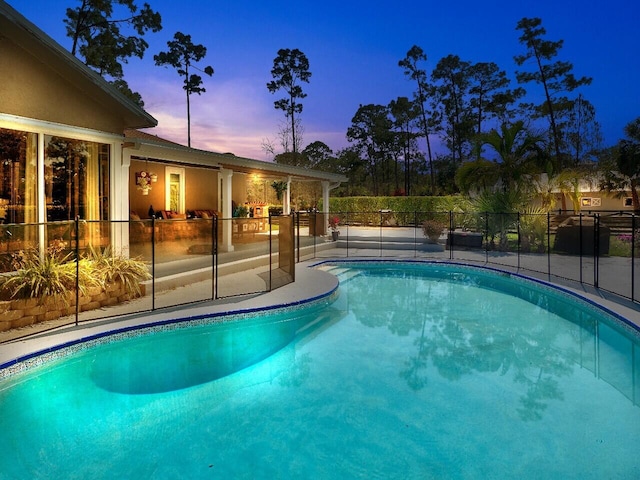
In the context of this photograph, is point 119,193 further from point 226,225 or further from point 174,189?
point 174,189

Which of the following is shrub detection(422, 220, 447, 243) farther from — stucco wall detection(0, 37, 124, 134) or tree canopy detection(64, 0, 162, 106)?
tree canopy detection(64, 0, 162, 106)

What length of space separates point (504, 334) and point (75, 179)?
322 inches

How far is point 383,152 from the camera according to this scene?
4450 cm

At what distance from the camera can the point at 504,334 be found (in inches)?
303

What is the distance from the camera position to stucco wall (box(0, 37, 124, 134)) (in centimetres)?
730

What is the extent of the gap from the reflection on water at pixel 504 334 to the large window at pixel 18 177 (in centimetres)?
613

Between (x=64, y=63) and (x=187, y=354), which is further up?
(x=64, y=63)

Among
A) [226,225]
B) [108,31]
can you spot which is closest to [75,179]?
[226,225]

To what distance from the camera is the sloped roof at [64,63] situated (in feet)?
23.2

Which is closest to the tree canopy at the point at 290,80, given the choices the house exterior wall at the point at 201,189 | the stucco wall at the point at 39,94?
the house exterior wall at the point at 201,189

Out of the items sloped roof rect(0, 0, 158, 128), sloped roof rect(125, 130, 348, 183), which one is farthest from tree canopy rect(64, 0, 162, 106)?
sloped roof rect(0, 0, 158, 128)

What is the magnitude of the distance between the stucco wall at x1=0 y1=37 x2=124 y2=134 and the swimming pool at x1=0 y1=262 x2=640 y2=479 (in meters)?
4.28

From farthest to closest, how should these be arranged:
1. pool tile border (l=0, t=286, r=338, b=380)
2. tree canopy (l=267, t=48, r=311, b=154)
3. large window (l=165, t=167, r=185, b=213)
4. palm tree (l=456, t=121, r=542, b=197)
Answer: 1. tree canopy (l=267, t=48, r=311, b=154)
2. palm tree (l=456, t=121, r=542, b=197)
3. large window (l=165, t=167, r=185, b=213)
4. pool tile border (l=0, t=286, r=338, b=380)

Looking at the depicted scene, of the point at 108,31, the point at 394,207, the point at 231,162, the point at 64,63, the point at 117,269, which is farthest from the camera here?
the point at 394,207
